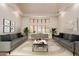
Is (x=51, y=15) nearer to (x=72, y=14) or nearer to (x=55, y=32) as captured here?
(x=55, y=32)

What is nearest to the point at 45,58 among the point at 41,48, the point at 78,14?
the point at 41,48

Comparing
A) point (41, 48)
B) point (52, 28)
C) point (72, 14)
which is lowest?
point (41, 48)

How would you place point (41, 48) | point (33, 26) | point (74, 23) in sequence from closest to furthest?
point (41, 48), point (74, 23), point (33, 26)

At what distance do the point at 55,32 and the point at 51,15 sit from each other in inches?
65.9

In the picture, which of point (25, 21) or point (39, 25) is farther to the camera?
point (25, 21)

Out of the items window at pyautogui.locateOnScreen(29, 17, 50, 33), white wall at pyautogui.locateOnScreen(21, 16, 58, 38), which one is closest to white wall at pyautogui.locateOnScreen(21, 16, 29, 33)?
white wall at pyautogui.locateOnScreen(21, 16, 58, 38)

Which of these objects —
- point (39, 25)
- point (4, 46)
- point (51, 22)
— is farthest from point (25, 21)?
point (4, 46)

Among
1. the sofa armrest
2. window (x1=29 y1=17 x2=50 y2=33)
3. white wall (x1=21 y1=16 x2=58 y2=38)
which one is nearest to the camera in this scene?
the sofa armrest

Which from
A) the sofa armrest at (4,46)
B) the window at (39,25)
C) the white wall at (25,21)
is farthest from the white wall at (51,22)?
the sofa armrest at (4,46)

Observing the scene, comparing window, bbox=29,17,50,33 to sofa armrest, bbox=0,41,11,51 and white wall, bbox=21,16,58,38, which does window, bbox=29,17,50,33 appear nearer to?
white wall, bbox=21,16,58,38

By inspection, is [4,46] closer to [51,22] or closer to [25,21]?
[25,21]

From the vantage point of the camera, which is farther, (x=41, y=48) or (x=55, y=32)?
(x=55, y=32)

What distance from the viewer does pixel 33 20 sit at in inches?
538

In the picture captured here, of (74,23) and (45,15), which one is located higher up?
(45,15)
